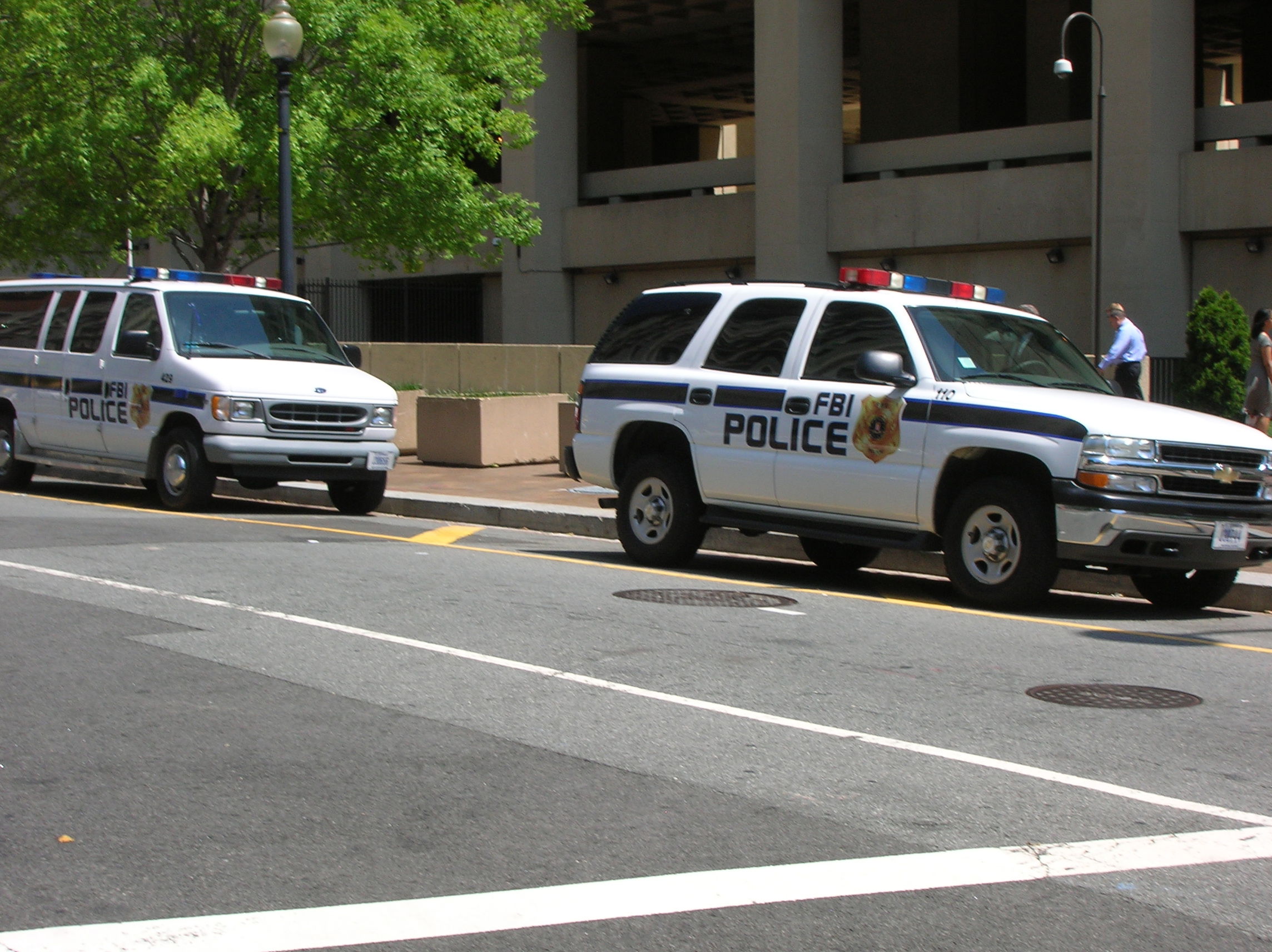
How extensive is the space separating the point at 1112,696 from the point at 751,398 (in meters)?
4.38

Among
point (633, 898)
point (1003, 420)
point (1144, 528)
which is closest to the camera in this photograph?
point (633, 898)

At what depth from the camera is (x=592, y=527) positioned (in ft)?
48.8

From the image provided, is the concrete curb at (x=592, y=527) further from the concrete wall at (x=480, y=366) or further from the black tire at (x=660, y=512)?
the concrete wall at (x=480, y=366)

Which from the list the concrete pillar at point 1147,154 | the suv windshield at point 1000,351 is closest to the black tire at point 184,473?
the suv windshield at point 1000,351

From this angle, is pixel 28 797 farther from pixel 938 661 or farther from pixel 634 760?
pixel 938 661

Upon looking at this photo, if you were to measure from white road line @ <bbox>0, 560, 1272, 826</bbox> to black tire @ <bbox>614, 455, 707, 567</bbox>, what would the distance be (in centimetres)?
353

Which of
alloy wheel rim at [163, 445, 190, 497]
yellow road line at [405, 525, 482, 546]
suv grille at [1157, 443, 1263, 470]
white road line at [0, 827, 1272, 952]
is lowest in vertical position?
white road line at [0, 827, 1272, 952]

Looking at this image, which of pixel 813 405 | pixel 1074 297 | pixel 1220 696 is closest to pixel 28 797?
pixel 1220 696

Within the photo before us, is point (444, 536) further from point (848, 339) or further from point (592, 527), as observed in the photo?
point (848, 339)

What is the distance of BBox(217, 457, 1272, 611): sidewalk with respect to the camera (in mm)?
11406

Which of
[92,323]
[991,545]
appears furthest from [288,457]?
[991,545]

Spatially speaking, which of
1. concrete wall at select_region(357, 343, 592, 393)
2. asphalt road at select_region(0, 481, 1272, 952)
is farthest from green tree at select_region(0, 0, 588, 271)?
asphalt road at select_region(0, 481, 1272, 952)

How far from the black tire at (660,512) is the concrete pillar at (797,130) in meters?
18.3

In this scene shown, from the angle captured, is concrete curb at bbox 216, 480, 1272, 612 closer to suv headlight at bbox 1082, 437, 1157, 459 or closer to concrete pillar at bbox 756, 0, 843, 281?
suv headlight at bbox 1082, 437, 1157, 459
